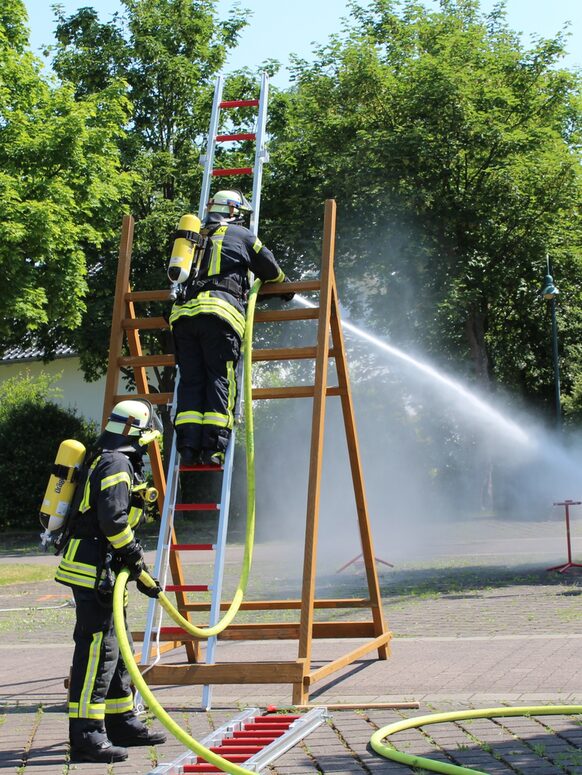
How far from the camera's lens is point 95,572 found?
5.34 metres

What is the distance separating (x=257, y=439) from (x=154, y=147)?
861 cm

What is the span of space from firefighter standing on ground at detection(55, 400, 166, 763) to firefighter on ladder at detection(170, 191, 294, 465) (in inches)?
29.9

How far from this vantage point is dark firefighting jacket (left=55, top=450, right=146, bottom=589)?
5258 mm


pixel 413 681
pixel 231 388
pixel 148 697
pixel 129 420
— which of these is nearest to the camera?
pixel 148 697

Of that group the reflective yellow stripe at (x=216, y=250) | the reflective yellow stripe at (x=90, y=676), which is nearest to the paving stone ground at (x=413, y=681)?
the reflective yellow stripe at (x=90, y=676)

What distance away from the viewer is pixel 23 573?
52.5 ft

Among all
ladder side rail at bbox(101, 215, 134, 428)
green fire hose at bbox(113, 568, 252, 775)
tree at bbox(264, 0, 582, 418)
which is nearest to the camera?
green fire hose at bbox(113, 568, 252, 775)

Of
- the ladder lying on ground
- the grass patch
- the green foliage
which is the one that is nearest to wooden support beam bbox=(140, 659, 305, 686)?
the ladder lying on ground

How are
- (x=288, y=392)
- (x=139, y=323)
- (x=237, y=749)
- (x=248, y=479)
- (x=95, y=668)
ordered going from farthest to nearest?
(x=139, y=323), (x=288, y=392), (x=248, y=479), (x=95, y=668), (x=237, y=749)

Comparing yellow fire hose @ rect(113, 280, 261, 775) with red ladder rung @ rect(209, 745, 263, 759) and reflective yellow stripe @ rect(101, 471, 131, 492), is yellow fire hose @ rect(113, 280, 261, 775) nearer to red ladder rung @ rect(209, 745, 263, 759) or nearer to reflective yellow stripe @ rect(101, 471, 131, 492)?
red ladder rung @ rect(209, 745, 263, 759)

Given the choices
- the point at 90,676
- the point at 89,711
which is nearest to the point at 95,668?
the point at 90,676

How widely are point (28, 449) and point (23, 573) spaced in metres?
8.76

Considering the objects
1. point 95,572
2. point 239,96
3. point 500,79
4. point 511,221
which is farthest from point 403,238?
point 95,572

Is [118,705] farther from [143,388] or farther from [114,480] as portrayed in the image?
[143,388]
